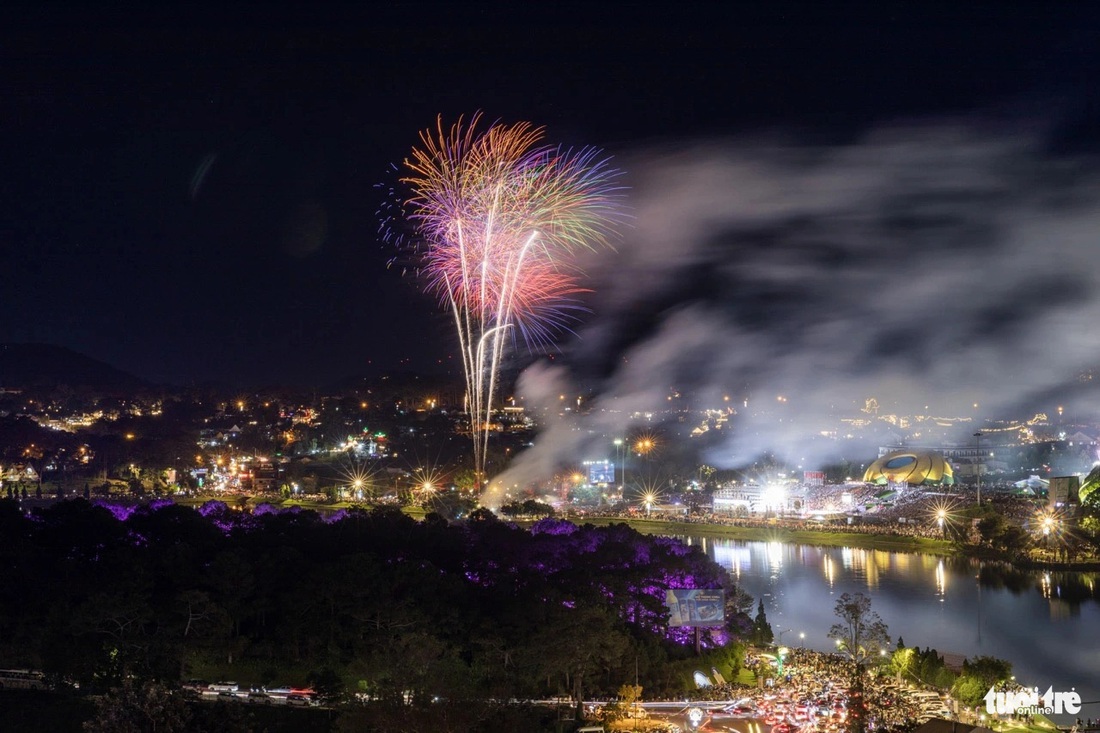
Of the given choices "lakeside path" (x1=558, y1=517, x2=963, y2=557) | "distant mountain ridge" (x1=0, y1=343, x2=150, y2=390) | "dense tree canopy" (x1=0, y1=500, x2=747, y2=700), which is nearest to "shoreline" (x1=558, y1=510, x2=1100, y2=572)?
"lakeside path" (x1=558, y1=517, x2=963, y2=557)

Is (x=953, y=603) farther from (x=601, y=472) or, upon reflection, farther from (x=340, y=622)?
(x=601, y=472)

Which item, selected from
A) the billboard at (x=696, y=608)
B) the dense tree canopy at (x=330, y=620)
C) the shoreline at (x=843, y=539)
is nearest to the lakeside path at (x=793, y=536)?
the shoreline at (x=843, y=539)

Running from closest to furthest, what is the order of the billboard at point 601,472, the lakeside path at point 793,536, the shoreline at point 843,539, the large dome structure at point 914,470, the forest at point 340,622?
the forest at point 340,622 < the shoreline at point 843,539 < the lakeside path at point 793,536 < the large dome structure at point 914,470 < the billboard at point 601,472

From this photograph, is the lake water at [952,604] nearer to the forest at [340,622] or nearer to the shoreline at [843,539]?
the shoreline at [843,539]

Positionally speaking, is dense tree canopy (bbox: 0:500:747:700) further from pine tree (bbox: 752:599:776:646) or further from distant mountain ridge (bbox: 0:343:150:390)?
distant mountain ridge (bbox: 0:343:150:390)

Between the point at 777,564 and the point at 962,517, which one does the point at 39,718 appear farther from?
the point at 962,517

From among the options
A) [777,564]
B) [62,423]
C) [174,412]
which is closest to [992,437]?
[777,564]

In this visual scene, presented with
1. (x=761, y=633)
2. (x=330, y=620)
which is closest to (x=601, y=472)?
(x=761, y=633)
